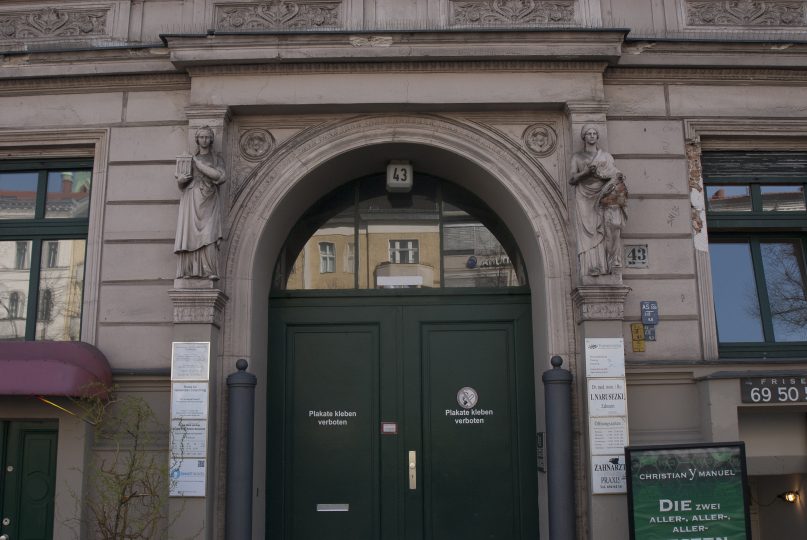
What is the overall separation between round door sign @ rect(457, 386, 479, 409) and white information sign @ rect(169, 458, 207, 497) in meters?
2.90

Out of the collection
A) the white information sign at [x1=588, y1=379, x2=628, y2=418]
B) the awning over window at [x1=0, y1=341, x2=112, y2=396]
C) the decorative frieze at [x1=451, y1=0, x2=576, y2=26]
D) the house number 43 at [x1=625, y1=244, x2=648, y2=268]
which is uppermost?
the decorative frieze at [x1=451, y1=0, x2=576, y2=26]

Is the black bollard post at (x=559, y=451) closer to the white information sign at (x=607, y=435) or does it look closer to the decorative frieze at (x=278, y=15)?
the white information sign at (x=607, y=435)

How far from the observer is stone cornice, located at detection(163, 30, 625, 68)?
8.21m

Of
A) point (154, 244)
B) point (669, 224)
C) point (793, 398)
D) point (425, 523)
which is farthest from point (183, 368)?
point (793, 398)

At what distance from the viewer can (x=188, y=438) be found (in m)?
7.55

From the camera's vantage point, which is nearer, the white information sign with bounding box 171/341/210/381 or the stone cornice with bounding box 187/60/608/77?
the white information sign with bounding box 171/341/210/381

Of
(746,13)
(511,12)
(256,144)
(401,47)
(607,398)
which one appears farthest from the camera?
(746,13)

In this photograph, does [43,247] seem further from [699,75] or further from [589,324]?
[699,75]

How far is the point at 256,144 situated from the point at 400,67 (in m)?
1.81

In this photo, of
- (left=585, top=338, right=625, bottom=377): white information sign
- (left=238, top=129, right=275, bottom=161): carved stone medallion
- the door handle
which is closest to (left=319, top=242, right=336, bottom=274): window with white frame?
(left=238, top=129, right=275, bottom=161): carved stone medallion

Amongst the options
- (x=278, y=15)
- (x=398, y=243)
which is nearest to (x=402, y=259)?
(x=398, y=243)

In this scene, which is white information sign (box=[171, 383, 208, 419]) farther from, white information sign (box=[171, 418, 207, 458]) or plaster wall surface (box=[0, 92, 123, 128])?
plaster wall surface (box=[0, 92, 123, 128])

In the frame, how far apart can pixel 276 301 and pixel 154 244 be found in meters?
1.56

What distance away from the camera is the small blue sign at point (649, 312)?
7973 mm
